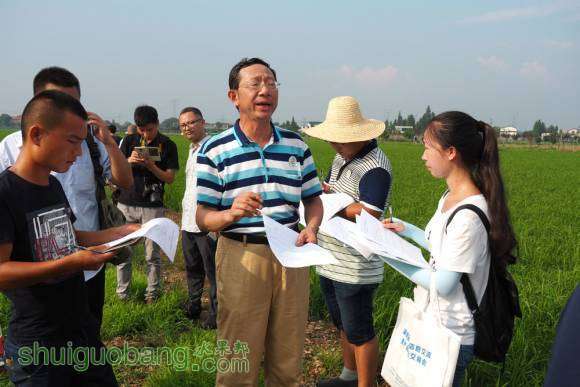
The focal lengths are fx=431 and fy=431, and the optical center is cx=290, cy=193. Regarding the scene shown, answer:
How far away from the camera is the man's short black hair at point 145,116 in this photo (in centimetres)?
412

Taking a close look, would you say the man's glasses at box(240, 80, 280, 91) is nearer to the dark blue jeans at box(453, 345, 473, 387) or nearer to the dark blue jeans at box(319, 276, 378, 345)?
the dark blue jeans at box(319, 276, 378, 345)

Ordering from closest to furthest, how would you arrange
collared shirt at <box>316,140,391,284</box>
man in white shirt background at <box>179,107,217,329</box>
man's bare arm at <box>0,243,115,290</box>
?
man's bare arm at <box>0,243,115,290</box>
collared shirt at <box>316,140,391,284</box>
man in white shirt background at <box>179,107,217,329</box>

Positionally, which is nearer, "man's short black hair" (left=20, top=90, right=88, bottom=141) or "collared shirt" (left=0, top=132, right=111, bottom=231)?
"man's short black hair" (left=20, top=90, right=88, bottom=141)

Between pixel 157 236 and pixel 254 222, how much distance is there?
484 mm

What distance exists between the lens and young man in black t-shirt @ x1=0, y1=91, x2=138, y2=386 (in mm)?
1609

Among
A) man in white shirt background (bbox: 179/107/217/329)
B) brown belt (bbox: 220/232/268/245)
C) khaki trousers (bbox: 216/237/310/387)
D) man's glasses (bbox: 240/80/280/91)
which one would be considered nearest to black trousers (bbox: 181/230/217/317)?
man in white shirt background (bbox: 179/107/217/329)

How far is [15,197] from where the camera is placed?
5.45 ft

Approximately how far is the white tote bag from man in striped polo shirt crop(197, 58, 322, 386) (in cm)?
55

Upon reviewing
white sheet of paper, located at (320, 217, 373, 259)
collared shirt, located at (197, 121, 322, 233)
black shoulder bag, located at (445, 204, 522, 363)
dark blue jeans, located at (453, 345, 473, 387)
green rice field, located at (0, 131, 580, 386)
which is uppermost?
collared shirt, located at (197, 121, 322, 233)

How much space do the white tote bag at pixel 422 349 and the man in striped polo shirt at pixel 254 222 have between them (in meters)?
0.55

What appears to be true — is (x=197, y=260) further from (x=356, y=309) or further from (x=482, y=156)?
(x=482, y=156)

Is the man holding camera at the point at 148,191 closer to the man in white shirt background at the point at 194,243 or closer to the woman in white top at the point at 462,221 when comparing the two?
the man in white shirt background at the point at 194,243

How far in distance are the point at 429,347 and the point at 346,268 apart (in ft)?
2.94

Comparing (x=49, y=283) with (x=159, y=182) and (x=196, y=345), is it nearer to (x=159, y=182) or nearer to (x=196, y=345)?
(x=196, y=345)
